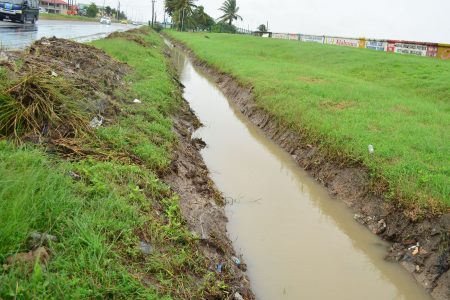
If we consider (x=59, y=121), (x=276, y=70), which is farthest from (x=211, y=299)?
(x=276, y=70)

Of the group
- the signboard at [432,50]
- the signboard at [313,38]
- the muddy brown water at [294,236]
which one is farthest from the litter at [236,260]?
the signboard at [313,38]

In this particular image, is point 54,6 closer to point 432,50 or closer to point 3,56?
point 432,50

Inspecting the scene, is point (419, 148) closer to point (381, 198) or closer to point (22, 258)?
point (381, 198)

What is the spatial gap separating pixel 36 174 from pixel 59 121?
1956mm

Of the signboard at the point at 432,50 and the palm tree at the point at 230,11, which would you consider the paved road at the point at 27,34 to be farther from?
the palm tree at the point at 230,11

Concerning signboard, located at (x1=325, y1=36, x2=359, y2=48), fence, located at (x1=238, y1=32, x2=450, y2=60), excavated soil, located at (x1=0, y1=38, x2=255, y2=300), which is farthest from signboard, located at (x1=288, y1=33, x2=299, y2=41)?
excavated soil, located at (x1=0, y1=38, x2=255, y2=300)

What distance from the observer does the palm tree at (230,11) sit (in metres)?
81.0

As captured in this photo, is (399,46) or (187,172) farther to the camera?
(399,46)

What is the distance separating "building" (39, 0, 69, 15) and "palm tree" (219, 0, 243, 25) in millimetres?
38004

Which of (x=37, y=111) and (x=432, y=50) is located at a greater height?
(x=432, y=50)

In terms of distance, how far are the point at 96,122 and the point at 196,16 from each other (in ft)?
252

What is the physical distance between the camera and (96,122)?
6.79 metres

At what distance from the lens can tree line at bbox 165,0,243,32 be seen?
73.9m

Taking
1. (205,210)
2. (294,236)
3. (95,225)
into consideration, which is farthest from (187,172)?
(95,225)
